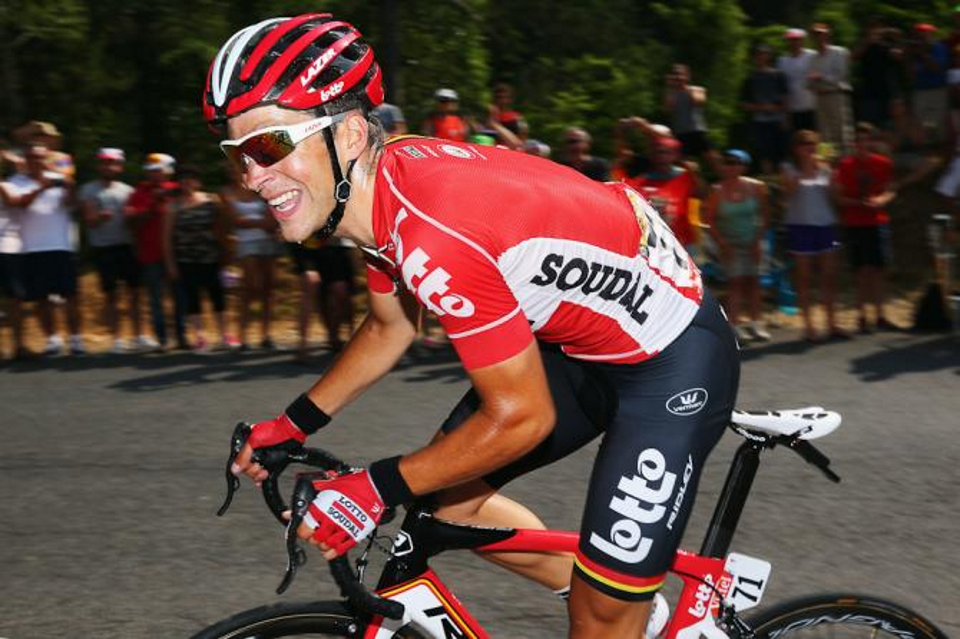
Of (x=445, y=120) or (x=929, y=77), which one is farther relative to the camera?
(x=929, y=77)

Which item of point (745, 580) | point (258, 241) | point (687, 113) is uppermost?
point (745, 580)

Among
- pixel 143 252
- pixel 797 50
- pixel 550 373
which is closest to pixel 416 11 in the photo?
pixel 797 50

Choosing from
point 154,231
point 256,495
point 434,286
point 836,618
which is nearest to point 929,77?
point 154,231

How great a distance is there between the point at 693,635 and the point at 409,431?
462 centimetres

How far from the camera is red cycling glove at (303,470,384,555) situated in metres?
3.03

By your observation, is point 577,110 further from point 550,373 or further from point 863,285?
point 550,373

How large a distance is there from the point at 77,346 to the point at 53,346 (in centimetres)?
18

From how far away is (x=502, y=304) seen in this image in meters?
3.04

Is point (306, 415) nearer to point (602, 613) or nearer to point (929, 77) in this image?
point (602, 613)

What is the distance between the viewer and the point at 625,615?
342cm

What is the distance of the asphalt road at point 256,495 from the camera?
17.8 feet

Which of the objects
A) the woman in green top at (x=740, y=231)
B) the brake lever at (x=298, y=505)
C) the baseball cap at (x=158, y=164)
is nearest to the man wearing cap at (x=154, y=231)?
the baseball cap at (x=158, y=164)

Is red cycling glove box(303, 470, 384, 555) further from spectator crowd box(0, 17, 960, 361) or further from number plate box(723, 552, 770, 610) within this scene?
spectator crowd box(0, 17, 960, 361)

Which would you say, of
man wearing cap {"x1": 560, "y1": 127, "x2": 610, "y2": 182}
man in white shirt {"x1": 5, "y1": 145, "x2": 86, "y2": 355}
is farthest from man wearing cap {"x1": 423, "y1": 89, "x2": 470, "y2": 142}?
man in white shirt {"x1": 5, "y1": 145, "x2": 86, "y2": 355}
